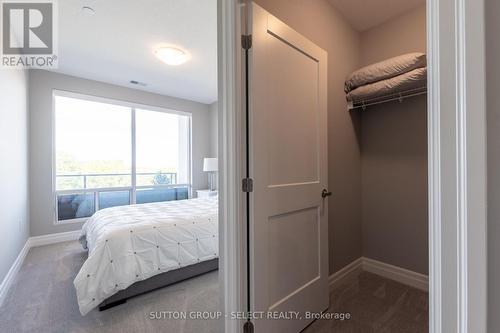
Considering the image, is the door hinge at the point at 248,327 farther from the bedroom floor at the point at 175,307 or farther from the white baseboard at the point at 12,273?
the white baseboard at the point at 12,273

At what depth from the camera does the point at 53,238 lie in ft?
12.4

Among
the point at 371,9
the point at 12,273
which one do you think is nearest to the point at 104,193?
the point at 12,273

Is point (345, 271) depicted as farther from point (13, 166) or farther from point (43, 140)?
point (43, 140)

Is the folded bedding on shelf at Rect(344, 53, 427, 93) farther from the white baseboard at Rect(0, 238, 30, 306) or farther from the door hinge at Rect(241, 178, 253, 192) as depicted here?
the white baseboard at Rect(0, 238, 30, 306)

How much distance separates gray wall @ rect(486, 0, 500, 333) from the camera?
0.59m

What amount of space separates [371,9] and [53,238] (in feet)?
17.2

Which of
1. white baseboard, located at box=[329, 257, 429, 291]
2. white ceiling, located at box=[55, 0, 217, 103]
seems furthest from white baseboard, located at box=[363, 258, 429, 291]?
white ceiling, located at box=[55, 0, 217, 103]

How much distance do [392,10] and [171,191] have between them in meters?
4.76

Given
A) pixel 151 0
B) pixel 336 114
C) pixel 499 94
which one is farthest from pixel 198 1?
pixel 499 94

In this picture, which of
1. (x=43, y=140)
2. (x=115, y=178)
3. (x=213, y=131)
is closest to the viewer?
(x=43, y=140)

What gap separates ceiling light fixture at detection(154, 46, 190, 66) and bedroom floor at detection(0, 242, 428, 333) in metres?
2.68

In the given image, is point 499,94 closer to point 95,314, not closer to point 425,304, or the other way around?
point 425,304

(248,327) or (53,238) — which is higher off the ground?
(248,327)

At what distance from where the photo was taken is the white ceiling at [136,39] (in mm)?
2287
